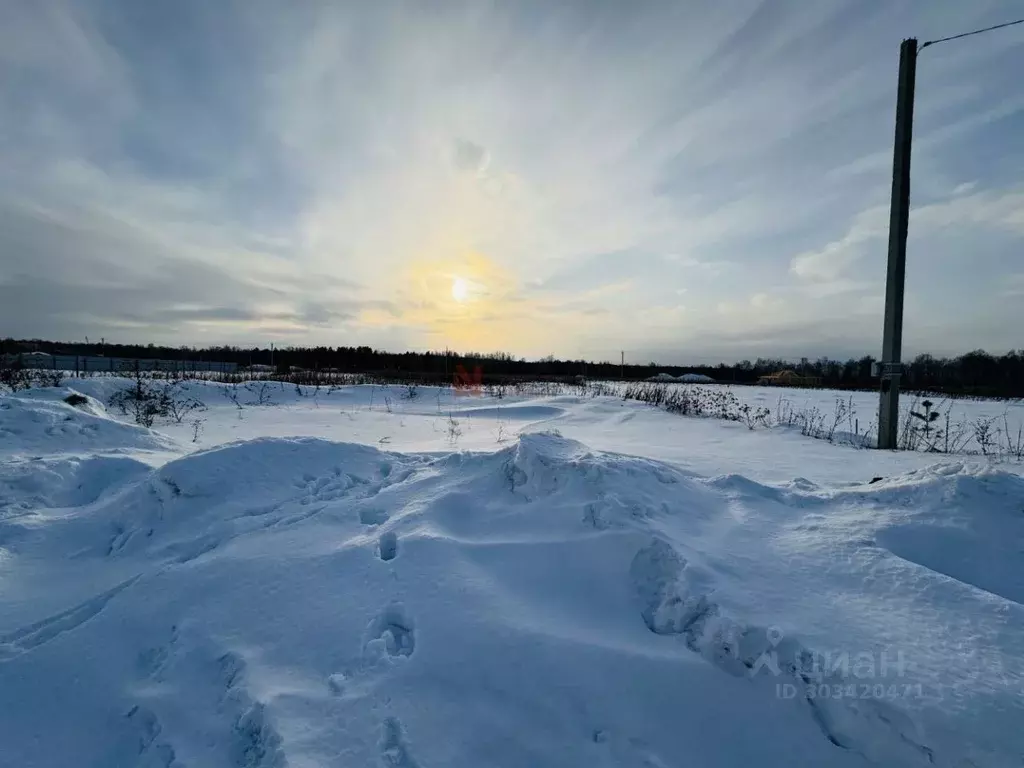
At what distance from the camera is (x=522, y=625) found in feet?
7.79

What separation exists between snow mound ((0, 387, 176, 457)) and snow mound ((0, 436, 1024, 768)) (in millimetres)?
2121

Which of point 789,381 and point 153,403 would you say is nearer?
point 153,403

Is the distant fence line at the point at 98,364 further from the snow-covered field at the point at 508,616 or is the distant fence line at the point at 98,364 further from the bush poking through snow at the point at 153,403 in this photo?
the snow-covered field at the point at 508,616

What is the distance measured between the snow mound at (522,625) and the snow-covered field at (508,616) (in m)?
0.01

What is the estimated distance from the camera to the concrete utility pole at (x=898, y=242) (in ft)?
24.3

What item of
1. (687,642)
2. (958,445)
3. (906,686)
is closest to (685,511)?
(687,642)

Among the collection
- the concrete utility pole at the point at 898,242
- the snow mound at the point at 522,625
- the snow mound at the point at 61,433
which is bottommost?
the snow mound at the point at 522,625

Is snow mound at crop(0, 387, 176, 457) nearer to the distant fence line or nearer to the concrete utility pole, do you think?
the concrete utility pole

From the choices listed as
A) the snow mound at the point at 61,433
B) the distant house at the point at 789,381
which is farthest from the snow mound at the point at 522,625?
the distant house at the point at 789,381

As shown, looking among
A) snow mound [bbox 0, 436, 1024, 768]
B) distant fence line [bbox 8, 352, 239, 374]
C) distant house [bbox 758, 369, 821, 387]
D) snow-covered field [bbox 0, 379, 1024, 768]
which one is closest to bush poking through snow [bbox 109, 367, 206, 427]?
snow-covered field [bbox 0, 379, 1024, 768]

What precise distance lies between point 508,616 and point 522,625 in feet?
0.32

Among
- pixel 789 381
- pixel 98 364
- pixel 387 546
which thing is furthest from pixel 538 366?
pixel 387 546

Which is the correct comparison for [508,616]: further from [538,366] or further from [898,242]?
[538,366]

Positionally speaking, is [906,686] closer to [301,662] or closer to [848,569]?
[848,569]
